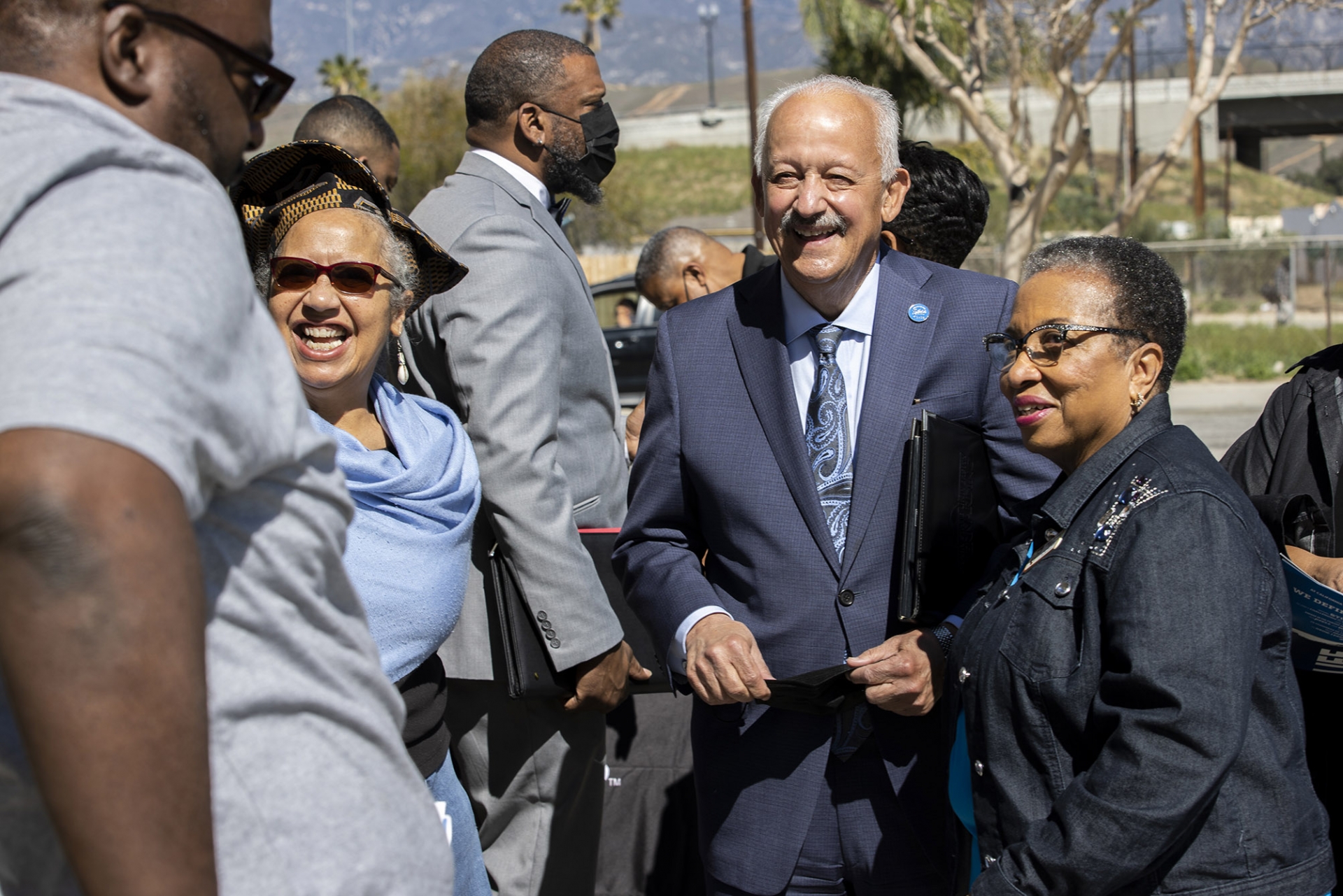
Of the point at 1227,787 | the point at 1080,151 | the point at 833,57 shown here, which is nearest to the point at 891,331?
the point at 1227,787

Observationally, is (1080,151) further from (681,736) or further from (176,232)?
(176,232)

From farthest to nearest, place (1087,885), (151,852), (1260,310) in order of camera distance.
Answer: (1260,310), (1087,885), (151,852)

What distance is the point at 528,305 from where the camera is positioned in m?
2.94

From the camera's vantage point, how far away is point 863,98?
2660 millimetres

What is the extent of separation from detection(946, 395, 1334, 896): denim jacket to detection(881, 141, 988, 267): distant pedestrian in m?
1.51

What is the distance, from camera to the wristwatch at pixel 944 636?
2.43m

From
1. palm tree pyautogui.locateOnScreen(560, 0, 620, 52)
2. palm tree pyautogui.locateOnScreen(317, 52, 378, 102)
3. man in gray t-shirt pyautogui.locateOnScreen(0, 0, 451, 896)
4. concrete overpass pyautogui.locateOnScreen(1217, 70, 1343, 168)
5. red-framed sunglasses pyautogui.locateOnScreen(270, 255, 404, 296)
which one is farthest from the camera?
palm tree pyautogui.locateOnScreen(560, 0, 620, 52)

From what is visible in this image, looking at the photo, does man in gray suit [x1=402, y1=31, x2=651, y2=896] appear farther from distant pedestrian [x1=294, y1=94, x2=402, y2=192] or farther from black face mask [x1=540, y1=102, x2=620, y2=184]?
distant pedestrian [x1=294, y1=94, x2=402, y2=192]

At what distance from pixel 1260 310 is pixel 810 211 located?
2246 centimetres

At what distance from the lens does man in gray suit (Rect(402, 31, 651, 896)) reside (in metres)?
2.90

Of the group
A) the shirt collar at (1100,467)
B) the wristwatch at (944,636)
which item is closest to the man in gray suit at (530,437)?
the wristwatch at (944,636)

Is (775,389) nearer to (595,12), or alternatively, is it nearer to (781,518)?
(781,518)

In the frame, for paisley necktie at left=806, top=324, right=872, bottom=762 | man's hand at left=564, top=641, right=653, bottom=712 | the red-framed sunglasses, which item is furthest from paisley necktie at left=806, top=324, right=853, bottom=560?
the red-framed sunglasses

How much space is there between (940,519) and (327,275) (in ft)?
4.66
